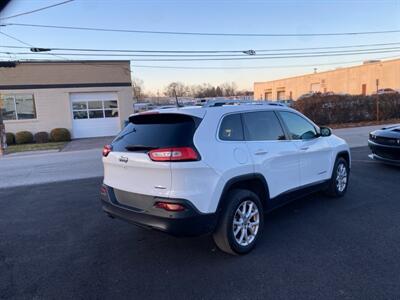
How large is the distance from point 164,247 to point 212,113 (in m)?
1.80

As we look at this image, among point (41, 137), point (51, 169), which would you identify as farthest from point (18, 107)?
point (51, 169)

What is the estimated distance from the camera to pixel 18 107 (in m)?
20.2

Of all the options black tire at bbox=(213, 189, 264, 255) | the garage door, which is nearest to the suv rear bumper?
black tire at bbox=(213, 189, 264, 255)

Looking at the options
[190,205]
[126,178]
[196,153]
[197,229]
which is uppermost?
[196,153]

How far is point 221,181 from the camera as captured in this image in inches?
136

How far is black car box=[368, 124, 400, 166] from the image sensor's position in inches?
291

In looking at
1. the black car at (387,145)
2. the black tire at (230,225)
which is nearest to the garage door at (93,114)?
the black car at (387,145)

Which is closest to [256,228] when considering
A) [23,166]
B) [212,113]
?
[212,113]

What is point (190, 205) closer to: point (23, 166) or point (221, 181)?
point (221, 181)

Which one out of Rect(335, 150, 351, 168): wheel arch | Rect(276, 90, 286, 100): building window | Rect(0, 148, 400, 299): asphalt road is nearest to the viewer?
Rect(0, 148, 400, 299): asphalt road

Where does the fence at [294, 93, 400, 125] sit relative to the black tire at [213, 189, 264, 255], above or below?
above

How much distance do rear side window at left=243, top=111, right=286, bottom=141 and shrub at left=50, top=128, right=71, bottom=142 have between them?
59.3 feet

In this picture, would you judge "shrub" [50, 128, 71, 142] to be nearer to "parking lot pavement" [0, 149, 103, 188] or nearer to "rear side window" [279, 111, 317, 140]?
"parking lot pavement" [0, 149, 103, 188]

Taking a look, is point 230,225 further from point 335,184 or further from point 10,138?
point 10,138
